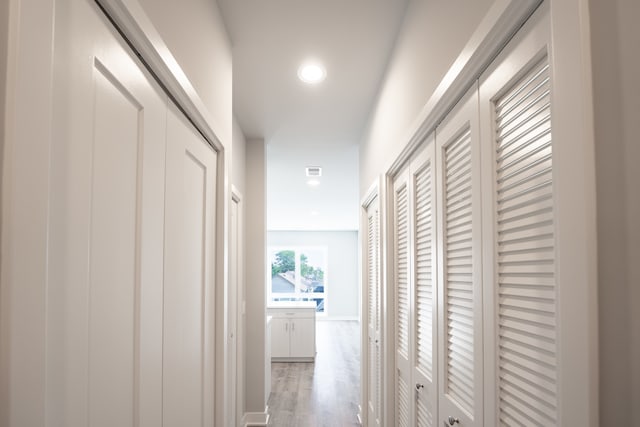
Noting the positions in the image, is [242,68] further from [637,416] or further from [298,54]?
[637,416]

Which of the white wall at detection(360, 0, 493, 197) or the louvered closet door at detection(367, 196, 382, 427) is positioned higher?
the white wall at detection(360, 0, 493, 197)

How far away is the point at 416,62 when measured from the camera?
185 cm

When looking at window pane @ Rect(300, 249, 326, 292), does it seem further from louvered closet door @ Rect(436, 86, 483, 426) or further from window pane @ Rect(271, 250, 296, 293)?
louvered closet door @ Rect(436, 86, 483, 426)

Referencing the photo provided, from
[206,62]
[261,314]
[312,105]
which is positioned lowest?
[261,314]

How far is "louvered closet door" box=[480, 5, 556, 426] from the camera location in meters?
0.87

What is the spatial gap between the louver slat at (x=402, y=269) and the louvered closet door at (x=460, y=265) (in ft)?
2.08

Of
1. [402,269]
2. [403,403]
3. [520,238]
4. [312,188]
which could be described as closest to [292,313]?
[312,188]

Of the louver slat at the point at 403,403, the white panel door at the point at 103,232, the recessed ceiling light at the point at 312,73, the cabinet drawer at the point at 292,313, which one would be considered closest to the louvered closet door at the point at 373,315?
the louver slat at the point at 403,403

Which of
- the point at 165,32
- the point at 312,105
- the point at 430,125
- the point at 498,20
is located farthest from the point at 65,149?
the point at 312,105

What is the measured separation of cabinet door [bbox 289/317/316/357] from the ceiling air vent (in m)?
2.52

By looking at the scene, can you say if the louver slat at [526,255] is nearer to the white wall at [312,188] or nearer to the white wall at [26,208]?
the white wall at [26,208]

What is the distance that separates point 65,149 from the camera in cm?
77

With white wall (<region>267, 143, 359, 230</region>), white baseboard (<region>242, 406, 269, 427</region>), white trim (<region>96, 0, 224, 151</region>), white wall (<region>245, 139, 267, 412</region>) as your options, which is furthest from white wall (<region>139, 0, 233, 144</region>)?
white baseboard (<region>242, 406, 269, 427</region>)

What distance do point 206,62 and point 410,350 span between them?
1.56 meters
